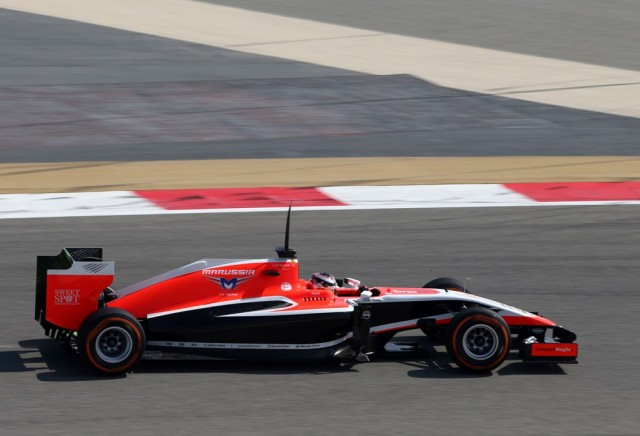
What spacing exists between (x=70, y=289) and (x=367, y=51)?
1788 cm

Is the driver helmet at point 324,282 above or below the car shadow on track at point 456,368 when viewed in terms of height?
above

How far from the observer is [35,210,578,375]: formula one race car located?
26.8 ft

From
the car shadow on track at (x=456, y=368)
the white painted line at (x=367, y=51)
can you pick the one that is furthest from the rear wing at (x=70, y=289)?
the white painted line at (x=367, y=51)

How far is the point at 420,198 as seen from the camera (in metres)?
14.5

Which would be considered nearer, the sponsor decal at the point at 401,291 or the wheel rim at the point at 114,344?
the wheel rim at the point at 114,344

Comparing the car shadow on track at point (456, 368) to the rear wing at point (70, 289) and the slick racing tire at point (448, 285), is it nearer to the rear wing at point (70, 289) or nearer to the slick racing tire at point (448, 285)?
the slick racing tire at point (448, 285)

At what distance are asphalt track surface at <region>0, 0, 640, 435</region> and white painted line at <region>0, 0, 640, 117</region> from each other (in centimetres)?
77

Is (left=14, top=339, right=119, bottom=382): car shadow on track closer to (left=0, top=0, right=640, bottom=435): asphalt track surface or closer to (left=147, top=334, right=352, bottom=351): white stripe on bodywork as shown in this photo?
(left=0, top=0, right=640, bottom=435): asphalt track surface

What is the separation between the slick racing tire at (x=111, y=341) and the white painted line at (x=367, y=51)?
1508cm

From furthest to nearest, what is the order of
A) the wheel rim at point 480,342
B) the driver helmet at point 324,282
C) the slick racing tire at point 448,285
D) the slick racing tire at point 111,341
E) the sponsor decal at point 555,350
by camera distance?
the slick racing tire at point 448,285, the driver helmet at point 324,282, the sponsor decal at point 555,350, the wheel rim at point 480,342, the slick racing tire at point 111,341

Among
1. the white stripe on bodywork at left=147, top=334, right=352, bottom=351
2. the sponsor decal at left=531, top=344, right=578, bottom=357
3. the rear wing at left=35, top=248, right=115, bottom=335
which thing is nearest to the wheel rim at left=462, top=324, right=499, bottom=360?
the sponsor decal at left=531, top=344, right=578, bottom=357

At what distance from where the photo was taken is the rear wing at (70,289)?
8164 mm

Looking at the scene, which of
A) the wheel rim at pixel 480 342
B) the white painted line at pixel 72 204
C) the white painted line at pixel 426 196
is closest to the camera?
the wheel rim at pixel 480 342

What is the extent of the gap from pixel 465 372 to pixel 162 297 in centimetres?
227
